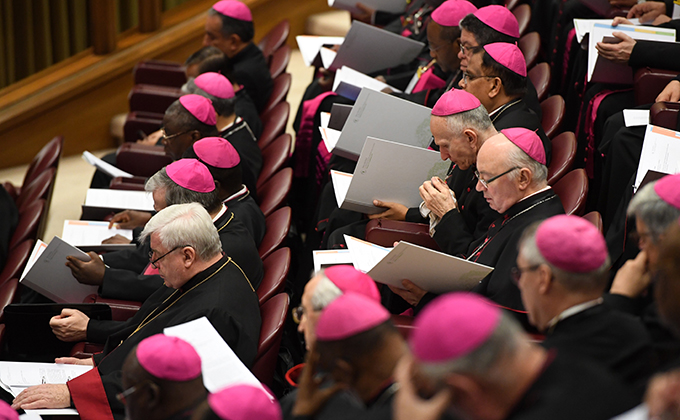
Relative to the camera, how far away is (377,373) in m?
1.58

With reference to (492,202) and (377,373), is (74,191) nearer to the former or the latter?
(492,202)

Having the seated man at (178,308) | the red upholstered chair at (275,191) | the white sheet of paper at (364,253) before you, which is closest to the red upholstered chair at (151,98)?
the red upholstered chair at (275,191)

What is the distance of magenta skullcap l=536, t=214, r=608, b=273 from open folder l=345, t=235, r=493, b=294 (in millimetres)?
490

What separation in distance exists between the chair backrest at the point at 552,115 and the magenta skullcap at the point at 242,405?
2.19 meters

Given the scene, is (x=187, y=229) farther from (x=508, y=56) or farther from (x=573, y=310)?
(x=508, y=56)

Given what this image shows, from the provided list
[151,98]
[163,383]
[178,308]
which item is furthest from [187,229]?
[151,98]

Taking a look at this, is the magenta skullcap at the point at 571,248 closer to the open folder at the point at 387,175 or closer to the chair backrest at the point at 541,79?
the open folder at the point at 387,175

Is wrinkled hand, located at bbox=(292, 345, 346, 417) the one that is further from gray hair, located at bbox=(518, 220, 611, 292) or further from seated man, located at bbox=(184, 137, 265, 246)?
seated man, located at bbox=(184, 137, 265, 246)

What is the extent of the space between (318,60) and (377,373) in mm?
3578

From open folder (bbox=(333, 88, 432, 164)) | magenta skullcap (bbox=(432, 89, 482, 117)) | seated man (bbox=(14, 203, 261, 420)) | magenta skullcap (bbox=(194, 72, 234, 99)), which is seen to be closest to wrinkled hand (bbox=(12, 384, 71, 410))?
seated man (bbox=(14, 203, 261, 420))

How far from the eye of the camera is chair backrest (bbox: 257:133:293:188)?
384 centimetres

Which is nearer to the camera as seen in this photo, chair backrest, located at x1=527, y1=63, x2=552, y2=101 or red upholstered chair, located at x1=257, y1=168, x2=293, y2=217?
red upholstered chair, located at x1=257, y1=168, x2=293, y2=217

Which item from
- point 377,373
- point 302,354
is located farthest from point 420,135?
point 377,373

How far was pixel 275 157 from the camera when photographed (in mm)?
3908
